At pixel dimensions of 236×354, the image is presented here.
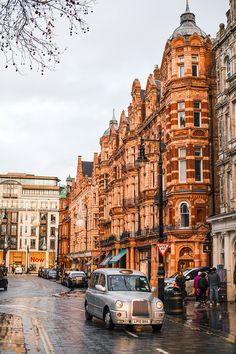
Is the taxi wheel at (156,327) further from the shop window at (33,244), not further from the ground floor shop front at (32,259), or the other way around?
the shop window at (33,244)

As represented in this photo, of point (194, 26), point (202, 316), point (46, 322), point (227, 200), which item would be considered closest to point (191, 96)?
point (194, 26)

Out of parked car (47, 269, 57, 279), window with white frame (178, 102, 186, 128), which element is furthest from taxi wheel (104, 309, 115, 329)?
parked car (47, 269, 57, 279)

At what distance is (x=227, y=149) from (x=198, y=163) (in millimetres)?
8838

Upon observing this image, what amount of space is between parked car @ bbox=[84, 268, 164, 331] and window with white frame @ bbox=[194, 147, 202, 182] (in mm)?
21953

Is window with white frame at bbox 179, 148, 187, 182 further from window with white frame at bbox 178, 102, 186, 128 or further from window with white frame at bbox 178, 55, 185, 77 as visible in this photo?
window with white frame at bbox 178, 55, 185, 77

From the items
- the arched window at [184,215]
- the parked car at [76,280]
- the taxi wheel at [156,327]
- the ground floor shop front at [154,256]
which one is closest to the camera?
the taxi wheel at [156,327]

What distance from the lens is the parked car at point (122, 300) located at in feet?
51.0

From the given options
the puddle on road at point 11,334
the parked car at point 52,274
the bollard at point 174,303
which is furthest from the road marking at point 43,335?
the parked car at point 52,274

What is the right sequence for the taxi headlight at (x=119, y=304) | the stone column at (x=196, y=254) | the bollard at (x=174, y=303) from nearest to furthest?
1. the taxi headlight at (x=119, y=304)
2. the bollard at (x=174, y=303)
3. the stone column at (x=196, y=254)

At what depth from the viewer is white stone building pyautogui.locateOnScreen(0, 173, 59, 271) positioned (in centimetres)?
13638

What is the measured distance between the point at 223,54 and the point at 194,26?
1152 cm

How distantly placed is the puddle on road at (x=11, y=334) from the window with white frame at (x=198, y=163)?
74.5 ft

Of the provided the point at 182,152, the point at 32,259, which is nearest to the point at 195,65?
the point at 182,152

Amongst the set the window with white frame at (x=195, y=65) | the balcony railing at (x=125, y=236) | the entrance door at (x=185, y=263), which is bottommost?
the entrance door at (x=185, y=263)
